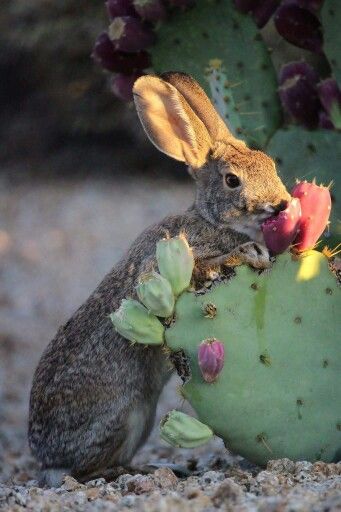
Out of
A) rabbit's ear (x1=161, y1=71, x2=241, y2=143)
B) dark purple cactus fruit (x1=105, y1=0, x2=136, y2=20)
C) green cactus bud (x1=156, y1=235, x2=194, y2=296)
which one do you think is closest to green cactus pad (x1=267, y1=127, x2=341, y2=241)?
rabbit's ear (x1=161, y1=71, x2=241, y2=143)

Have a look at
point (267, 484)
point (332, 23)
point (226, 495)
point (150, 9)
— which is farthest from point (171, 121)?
point (226, 495)

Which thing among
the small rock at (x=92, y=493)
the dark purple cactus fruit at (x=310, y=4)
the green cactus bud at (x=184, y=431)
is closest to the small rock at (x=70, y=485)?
the small rock at (x=92, y=493)

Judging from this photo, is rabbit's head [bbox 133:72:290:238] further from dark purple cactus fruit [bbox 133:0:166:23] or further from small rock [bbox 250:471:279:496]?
small rock [bbox 250:471:279:496]

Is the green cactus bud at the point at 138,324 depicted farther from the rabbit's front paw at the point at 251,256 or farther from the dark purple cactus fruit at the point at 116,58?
the dark purple cactus fruit at the point at 116,58

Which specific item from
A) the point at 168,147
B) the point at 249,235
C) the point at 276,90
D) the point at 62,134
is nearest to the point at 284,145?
the point at 276,90

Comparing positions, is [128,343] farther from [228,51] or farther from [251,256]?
[228,51]
